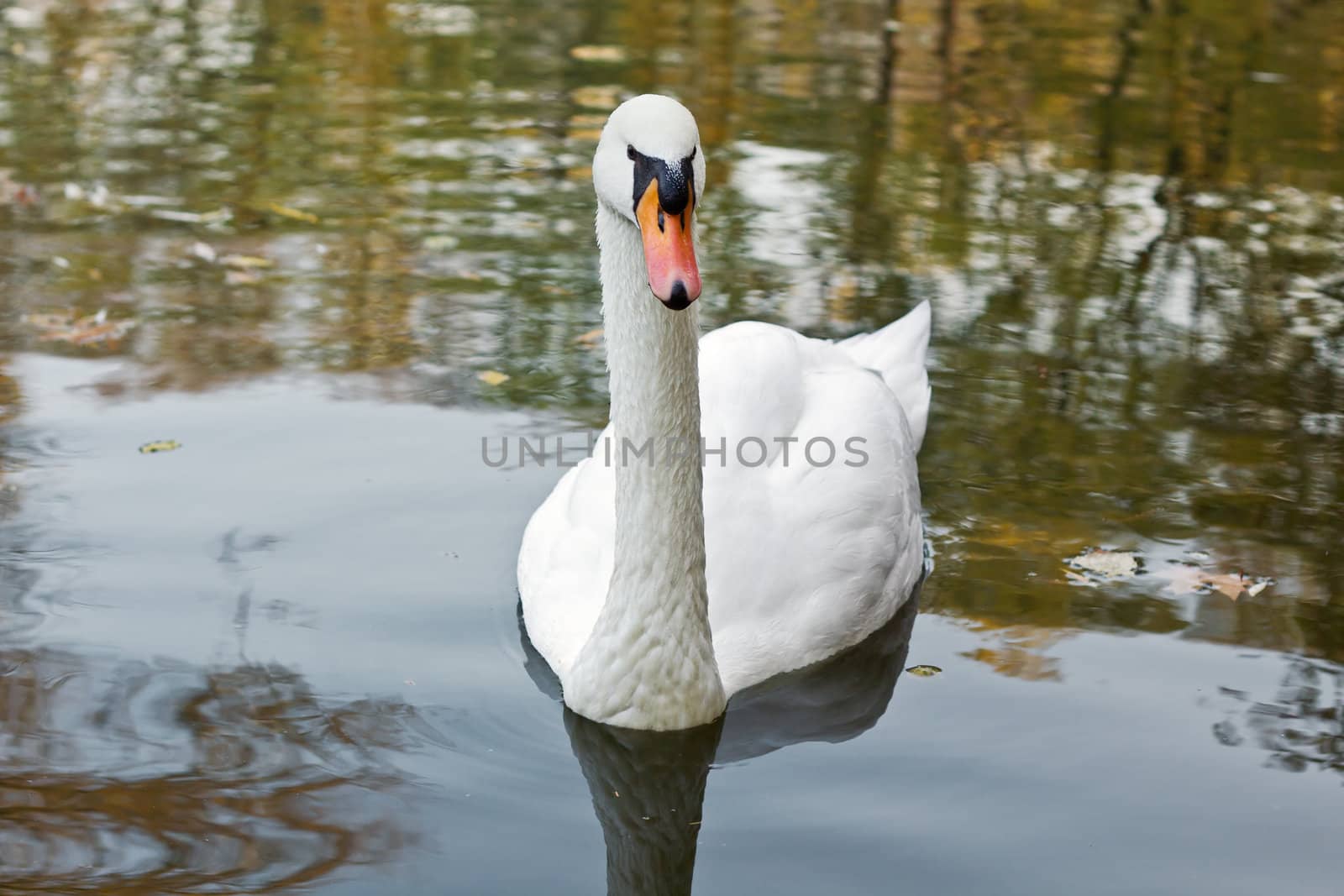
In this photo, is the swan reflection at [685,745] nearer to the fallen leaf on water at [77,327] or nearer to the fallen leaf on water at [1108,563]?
the fallen leaf on water at [1108,563]

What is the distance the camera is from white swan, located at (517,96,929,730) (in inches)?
153

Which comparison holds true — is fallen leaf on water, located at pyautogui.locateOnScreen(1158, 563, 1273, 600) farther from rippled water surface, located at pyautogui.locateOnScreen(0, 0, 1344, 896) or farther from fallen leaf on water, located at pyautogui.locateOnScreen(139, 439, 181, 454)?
fallen leaf on water, located at pyautogui.locateOnScreen(139, 439, 181, 454)

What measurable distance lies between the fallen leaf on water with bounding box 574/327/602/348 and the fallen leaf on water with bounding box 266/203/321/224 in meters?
2.52

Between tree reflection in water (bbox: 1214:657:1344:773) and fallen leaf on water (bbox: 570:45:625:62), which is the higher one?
fallen leaf on water (bbox: 570:45:625:62)

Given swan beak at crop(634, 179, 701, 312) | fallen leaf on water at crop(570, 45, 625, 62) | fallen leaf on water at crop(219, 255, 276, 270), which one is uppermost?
swan beak at crop(634, 179, 701, 312)

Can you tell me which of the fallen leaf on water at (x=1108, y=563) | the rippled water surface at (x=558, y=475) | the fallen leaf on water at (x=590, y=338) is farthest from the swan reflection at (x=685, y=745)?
the fallen leaf on water at (x=590, y=338)

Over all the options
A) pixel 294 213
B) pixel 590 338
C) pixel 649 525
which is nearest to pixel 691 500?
pixel 649 525

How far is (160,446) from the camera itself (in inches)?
251

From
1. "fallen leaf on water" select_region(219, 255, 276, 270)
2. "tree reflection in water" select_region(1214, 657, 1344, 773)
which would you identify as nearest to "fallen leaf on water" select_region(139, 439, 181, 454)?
"fallen leaf on water" select_region(219, 255, 276, 270)

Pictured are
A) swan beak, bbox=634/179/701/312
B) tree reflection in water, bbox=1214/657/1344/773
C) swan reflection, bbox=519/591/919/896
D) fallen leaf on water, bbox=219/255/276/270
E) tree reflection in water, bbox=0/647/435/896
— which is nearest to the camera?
Answer: swan beak, bbox=634/179/701/312

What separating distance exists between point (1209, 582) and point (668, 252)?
9.50 ft

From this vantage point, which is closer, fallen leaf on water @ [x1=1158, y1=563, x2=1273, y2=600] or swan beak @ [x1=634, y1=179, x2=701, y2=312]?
swan beak @ [x1=634, y1=179, x2=701, y2=312]

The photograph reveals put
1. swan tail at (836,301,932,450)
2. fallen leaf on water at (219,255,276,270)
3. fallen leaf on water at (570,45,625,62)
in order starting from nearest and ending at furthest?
swan tail at (836,301,932,450) < fallen leaf on water at (219,255,276,270) < fallen leaf on water at (570,45,625,62)

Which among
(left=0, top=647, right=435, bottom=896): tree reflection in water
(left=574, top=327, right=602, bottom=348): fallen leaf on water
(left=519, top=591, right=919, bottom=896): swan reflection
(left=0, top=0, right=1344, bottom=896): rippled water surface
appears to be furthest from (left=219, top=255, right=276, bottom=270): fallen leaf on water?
(left=519, top=591, right=919, bottom=896): swan reflection
